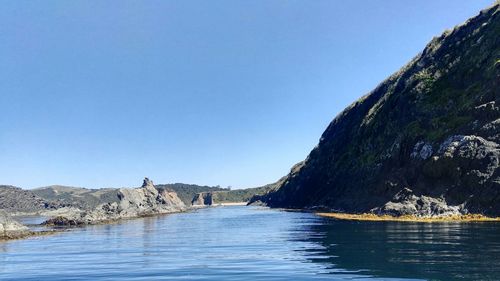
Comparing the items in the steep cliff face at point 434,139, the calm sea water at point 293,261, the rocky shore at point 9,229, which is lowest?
the rocky shore at point 9,229

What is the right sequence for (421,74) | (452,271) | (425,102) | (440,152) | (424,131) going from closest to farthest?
(452,271)
(440,152)
(424,131)
(425,102)
(421,74)

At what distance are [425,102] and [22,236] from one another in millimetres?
105264

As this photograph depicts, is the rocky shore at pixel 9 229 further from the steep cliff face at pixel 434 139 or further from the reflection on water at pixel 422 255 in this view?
the steep cliff face at pixel 434 139

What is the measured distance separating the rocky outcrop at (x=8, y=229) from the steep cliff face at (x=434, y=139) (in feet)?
262

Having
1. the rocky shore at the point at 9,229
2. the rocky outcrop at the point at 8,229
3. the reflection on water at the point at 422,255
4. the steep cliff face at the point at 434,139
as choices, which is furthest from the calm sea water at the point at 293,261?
the steep cliff face at the point at 434,139

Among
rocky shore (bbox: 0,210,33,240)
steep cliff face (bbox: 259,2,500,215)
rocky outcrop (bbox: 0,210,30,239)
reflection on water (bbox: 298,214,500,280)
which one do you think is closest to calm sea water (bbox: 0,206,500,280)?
reflection on water (bbox: 298,214,500,280)

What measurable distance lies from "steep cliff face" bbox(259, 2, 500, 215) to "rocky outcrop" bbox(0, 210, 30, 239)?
262 feet

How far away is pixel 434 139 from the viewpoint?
328 feet

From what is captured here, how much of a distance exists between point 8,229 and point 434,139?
9810 cm

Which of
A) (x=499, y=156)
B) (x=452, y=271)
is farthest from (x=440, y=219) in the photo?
(x=452, y=271)

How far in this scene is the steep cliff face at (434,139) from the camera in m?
85.1

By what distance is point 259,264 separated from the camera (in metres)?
33.6

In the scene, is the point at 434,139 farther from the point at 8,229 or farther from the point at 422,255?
the point at 8,229

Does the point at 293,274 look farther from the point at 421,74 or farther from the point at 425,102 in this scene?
the point at 421,74
